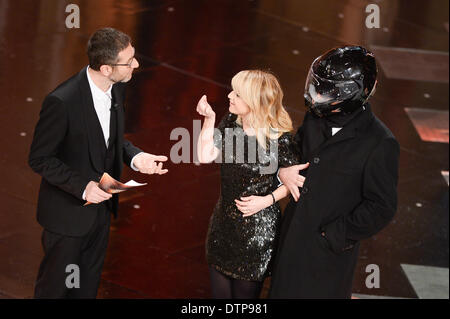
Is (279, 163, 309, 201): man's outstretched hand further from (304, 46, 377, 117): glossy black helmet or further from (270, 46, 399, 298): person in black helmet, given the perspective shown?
(304, 46, 377, 117): glossy black helmet

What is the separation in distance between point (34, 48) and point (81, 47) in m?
0.71

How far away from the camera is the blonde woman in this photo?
3180 millimetres

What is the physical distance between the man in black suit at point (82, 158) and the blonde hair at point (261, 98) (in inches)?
15.4

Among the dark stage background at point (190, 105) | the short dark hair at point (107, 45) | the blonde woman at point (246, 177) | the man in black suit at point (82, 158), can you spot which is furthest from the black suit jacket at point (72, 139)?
the dark stage background at point (190, 105)

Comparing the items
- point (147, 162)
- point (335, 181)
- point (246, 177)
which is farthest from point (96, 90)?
point (335, 181)

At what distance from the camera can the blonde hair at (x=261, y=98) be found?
3152 millimetres

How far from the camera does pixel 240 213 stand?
3.49 metres

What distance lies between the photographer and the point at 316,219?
3.29m

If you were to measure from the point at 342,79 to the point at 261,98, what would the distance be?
0.32m

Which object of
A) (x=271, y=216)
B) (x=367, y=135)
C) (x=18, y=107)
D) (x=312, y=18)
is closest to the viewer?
(x=367, y=135)

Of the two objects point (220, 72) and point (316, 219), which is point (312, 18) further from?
point (316, 219)

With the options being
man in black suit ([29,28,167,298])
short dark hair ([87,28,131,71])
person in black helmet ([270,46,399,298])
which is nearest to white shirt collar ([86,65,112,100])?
man in black suit ([29,28,167,298])

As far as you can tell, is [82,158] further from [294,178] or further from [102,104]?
[294,178]

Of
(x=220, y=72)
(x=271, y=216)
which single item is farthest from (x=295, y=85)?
(x=271, y=216)
